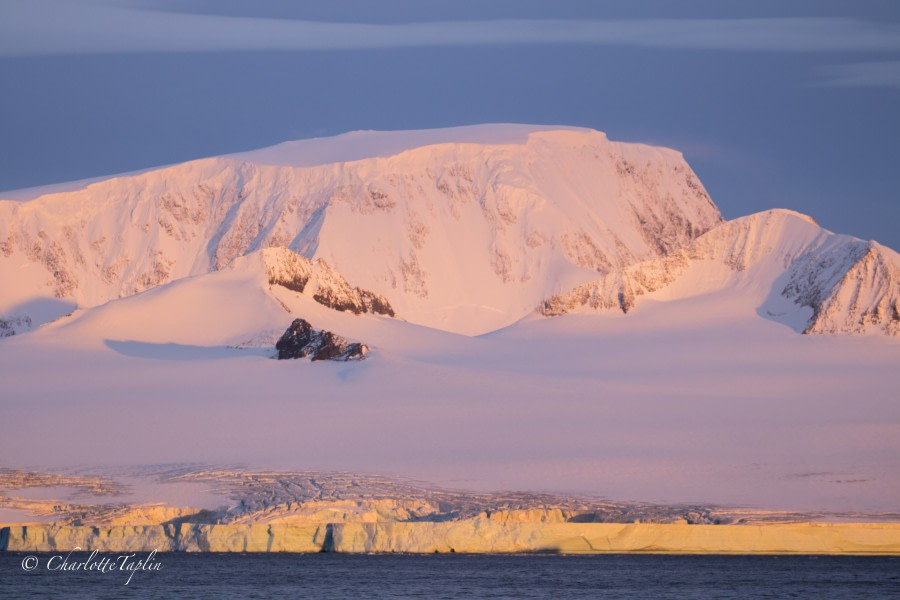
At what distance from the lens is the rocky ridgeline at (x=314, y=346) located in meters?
138

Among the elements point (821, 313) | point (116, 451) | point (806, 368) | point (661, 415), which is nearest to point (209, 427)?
point (116, 451)

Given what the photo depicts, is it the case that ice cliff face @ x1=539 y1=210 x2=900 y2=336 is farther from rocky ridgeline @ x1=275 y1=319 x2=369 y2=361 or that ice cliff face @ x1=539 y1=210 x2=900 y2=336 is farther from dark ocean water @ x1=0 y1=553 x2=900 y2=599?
dark ocean water @ x1=0 y1=553 x2=900 y2=599

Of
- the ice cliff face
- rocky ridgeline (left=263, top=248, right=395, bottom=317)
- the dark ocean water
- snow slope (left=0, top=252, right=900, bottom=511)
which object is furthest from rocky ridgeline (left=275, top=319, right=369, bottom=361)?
the dark ocean water

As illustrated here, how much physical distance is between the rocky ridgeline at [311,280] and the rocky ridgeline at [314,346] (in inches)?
628

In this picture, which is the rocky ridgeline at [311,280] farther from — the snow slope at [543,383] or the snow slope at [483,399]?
the snow slope at [483,399]

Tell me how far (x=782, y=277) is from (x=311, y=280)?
40.6 m

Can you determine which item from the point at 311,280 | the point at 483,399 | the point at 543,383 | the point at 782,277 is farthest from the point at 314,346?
the point at 782,277

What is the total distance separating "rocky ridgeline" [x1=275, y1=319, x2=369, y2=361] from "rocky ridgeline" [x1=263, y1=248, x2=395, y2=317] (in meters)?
16.0

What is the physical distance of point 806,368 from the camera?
14475 centimetres

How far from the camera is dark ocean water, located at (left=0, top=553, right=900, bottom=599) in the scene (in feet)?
241

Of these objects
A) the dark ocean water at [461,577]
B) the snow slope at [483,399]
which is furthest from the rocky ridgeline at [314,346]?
the dark ocean water at [461,577]

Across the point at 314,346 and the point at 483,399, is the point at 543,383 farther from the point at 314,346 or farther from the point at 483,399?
the point at 314,346

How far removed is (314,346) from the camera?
138 m

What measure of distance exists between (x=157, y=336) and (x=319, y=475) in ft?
160
